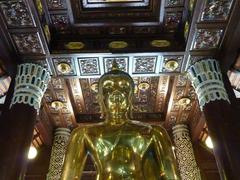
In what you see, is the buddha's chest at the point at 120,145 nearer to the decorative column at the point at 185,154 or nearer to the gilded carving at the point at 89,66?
the gilded carving at the point at 89,66

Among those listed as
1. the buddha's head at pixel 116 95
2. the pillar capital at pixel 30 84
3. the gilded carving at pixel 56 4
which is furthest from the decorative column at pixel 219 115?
the pillar capital at pixel 30 84

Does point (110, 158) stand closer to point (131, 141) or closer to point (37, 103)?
point (131, 141)

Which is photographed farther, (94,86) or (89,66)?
(94,86)

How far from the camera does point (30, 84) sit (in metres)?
5.66

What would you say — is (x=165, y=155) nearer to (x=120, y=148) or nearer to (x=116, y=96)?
(x=120, y=148)

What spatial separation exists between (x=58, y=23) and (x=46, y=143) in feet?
13.4

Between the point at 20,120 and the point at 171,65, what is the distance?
3384mm

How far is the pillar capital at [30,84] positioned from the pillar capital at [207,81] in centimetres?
321

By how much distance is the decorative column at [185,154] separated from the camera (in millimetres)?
7838

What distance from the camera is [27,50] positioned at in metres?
5.94

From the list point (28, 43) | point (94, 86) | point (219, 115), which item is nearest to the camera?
point (219, 115)

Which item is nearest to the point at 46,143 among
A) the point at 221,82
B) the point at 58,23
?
the point at 58,23

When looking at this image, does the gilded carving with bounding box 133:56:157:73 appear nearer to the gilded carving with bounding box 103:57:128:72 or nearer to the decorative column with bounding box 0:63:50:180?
the gilded carving with bounding box 103:57:128:72

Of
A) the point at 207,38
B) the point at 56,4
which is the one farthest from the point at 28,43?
the point at 207,38
